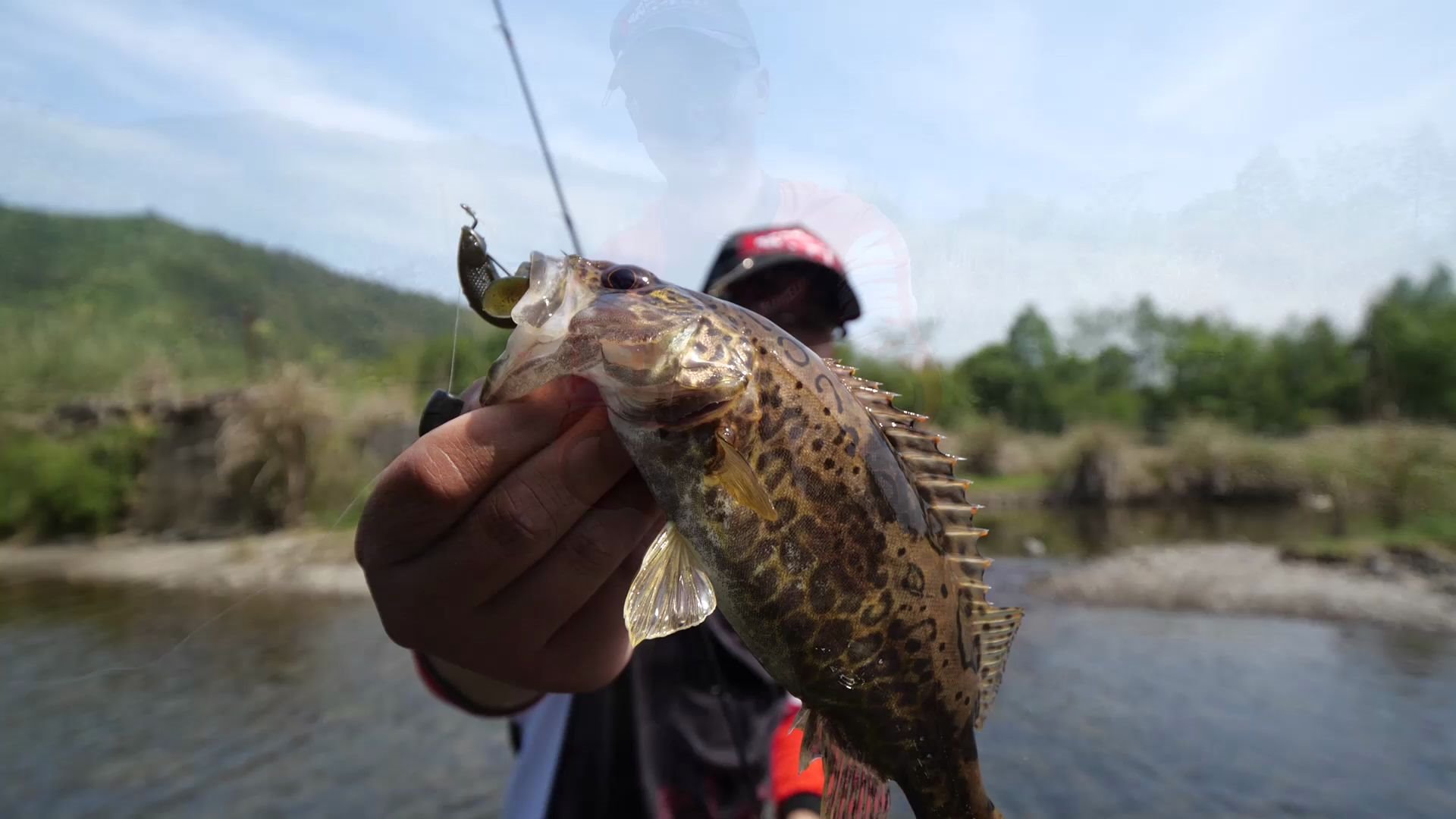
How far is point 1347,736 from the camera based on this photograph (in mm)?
8578

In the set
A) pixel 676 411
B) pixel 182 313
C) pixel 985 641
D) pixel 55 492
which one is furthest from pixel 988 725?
pixel 55 492

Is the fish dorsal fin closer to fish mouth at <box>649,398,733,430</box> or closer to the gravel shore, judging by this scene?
fish mouth at <box>649,398,733,430</box>

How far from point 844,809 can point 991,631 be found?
0.57m

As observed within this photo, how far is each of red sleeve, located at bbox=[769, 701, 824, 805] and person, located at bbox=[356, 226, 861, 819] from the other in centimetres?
2

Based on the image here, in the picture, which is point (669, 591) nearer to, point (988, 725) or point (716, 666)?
point (716, 666)

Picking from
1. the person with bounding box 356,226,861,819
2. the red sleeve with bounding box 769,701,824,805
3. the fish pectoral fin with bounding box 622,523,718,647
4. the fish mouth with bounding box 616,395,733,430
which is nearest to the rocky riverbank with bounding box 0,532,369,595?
the person with bounding box 356,226,861,819

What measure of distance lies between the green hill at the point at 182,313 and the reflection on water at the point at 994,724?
288 cm

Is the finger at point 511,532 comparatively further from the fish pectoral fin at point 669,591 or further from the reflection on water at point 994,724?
the reflection on water at point 994,724

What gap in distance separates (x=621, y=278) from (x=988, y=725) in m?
9.91

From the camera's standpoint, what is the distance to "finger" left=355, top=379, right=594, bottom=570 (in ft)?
5.16

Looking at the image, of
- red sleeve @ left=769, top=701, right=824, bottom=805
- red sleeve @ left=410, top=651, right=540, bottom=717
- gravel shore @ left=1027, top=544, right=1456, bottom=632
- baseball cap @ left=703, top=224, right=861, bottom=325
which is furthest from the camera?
gravel shore @ left=1027, top=544, right=1456, bottom=632

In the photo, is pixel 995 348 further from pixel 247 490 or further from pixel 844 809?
pixel 844 809

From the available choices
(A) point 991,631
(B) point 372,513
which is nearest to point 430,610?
(B) point 372,513

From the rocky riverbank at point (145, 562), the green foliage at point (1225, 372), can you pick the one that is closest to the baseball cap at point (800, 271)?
the rocky riverbank at point (145, 562)
